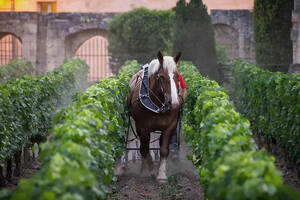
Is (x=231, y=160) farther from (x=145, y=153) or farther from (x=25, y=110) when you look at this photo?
(x=25, y=110)

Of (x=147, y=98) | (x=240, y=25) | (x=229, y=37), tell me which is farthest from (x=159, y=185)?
(x=229, y=37)

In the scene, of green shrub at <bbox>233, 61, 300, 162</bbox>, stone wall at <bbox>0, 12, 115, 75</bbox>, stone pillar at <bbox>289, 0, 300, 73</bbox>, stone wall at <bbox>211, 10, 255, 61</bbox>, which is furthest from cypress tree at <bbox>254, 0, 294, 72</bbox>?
stone wall at <bbox>0, 12, 115, 75</bbox>

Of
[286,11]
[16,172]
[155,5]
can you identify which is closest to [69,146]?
[16,172]

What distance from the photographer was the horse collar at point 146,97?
9.16 m

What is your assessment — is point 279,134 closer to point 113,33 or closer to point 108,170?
point 108,170

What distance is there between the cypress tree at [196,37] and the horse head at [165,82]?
10.0 m

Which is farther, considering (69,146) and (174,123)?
(174,123)

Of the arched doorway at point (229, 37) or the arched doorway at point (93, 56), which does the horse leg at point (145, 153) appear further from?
the arched doorway at point (93, 56)

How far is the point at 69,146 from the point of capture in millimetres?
4930

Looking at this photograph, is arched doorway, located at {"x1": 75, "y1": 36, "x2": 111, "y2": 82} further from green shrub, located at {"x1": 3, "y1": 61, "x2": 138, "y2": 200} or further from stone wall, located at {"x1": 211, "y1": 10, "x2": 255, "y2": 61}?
green shrub, located at {"x1": 3, "y1": 61, "x2": 138, "y2": 200}

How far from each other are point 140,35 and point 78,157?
20619 mm

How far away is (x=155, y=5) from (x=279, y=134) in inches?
1014

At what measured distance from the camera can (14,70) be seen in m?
23.3

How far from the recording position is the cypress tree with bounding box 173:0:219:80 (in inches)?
762
